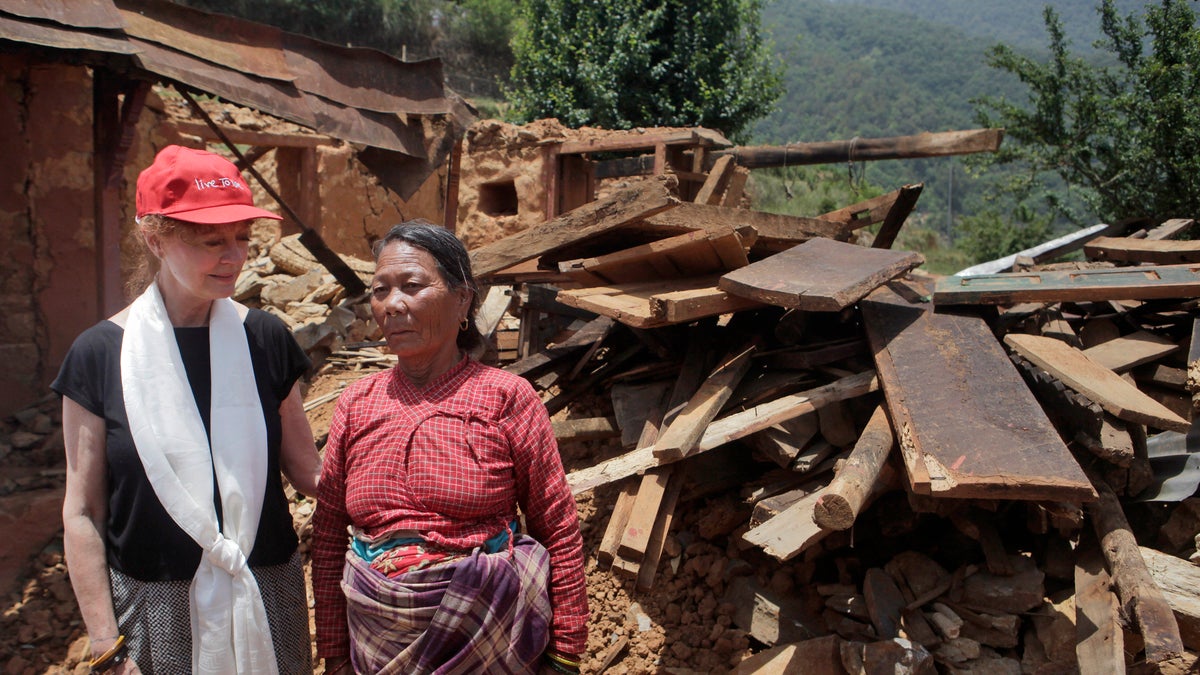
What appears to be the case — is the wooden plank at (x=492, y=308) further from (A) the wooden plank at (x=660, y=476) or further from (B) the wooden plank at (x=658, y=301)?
(A) the wooden plank at (x=660, y=476)

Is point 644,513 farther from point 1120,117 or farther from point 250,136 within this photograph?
point 1120,117

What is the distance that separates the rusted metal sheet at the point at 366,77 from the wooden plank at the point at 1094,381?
5.07 meters

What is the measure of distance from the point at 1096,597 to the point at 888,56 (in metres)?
117

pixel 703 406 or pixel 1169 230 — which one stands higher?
pixel 1169 230

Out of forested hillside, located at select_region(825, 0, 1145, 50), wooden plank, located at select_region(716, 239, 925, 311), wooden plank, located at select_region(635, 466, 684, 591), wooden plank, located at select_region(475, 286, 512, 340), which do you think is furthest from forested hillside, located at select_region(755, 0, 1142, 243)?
wooden plank, located at select_region(635, 466, 684, 591)

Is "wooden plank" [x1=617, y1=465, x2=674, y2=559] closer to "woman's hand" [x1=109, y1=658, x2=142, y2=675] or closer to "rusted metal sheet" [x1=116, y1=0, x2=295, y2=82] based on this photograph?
"woman's hand" [x1=109, y1=658, x2=142, y2=675]

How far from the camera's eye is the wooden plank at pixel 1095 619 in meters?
2.74

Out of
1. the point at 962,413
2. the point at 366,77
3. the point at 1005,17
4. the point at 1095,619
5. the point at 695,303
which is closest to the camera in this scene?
the point at 1095,619

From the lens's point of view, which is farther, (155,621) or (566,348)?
(566,348)

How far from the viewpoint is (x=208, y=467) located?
1.87 meters

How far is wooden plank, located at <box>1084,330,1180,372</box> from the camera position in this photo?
3.85 meters

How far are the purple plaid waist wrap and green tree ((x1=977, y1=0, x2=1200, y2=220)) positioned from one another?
10081 millimetres

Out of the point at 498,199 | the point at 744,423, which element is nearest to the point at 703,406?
the point at 744,423

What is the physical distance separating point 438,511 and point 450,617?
252 mm
